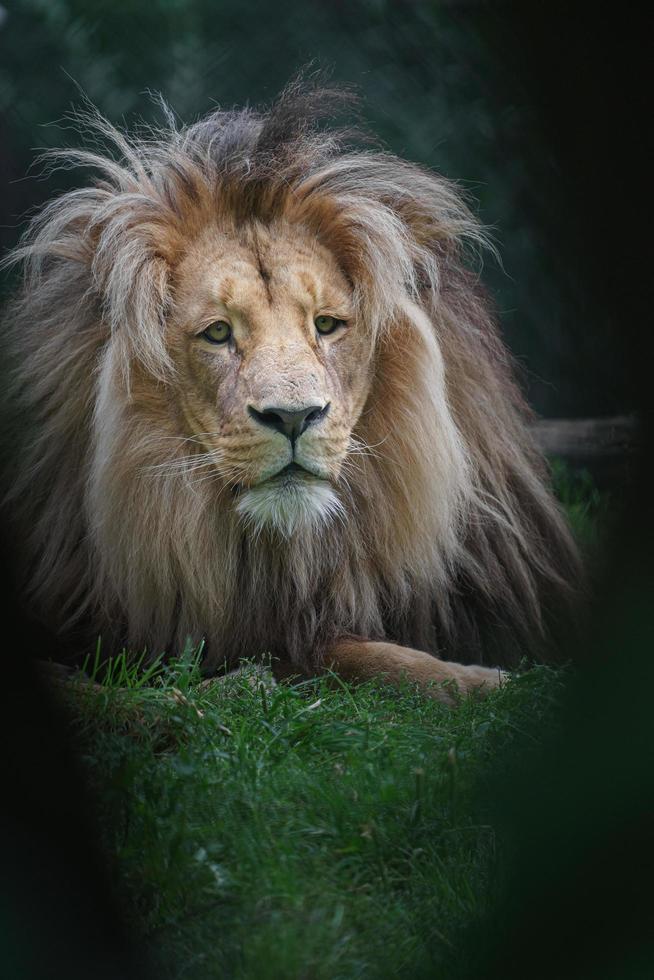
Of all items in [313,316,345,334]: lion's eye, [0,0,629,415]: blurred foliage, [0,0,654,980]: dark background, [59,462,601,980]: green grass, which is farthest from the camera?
[0,0,629,415]: blurred foliage

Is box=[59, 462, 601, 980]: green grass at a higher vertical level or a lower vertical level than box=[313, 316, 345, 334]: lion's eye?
lower

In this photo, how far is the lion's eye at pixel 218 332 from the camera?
10.6 feet

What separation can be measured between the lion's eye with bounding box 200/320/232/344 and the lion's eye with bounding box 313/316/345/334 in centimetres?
24

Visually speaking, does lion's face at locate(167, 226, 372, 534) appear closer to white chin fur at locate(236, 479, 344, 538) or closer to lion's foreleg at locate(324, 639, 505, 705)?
white chin fur at locate(236, 479, 344, 538)

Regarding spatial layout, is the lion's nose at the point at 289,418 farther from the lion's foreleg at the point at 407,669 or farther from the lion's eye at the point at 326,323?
the lion's foreleg at the point at 407,669

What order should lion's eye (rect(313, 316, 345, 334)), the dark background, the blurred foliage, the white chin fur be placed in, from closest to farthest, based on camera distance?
the dark background < the white chin fur < lion's eye (rect(313, 316, 345, 334)) < the blurred foliage

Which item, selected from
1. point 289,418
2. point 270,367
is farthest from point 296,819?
point 270,367

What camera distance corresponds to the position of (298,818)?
6.84 ft

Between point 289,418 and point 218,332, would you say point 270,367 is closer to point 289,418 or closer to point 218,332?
point 289,418

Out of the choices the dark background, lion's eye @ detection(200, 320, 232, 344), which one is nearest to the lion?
lion's eye @ detection(200, 320, 232, 344)

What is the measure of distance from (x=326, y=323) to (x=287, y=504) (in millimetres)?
522

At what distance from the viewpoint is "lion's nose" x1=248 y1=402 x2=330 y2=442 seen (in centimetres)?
302

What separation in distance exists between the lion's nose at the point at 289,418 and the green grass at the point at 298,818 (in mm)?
596

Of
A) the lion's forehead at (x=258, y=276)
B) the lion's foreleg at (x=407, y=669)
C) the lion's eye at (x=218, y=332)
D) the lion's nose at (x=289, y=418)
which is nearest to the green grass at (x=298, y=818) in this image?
the lion's foreleg at (x=407, y=669)
